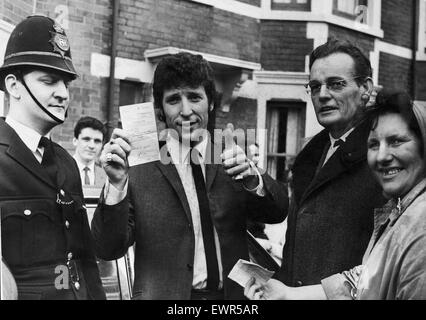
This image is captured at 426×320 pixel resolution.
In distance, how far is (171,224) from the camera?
1.68 metres

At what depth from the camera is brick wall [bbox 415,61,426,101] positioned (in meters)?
2.39

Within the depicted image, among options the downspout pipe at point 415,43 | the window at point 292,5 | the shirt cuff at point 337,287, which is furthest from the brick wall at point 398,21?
the shirt cuff at point 337,287

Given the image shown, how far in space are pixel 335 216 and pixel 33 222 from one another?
836 millimetres

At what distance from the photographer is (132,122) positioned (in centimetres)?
155

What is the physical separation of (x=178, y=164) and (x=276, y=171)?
0.61 metres

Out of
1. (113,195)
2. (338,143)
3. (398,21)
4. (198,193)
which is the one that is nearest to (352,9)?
(398,21)

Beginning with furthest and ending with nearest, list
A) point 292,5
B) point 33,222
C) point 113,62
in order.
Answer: point 292,5 < point 113,62 < point 33,222

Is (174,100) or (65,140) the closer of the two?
(174,100)

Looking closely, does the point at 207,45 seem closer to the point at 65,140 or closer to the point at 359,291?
the point at 65,140

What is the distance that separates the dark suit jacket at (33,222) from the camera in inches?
57.8

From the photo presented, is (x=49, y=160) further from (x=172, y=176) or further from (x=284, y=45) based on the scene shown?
(x=284, y=45)

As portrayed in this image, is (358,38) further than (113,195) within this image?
Yes

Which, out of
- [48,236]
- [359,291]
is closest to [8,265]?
[48,236]

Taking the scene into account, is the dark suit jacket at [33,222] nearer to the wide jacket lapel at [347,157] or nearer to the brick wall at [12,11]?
the brick wall at [12,11]
